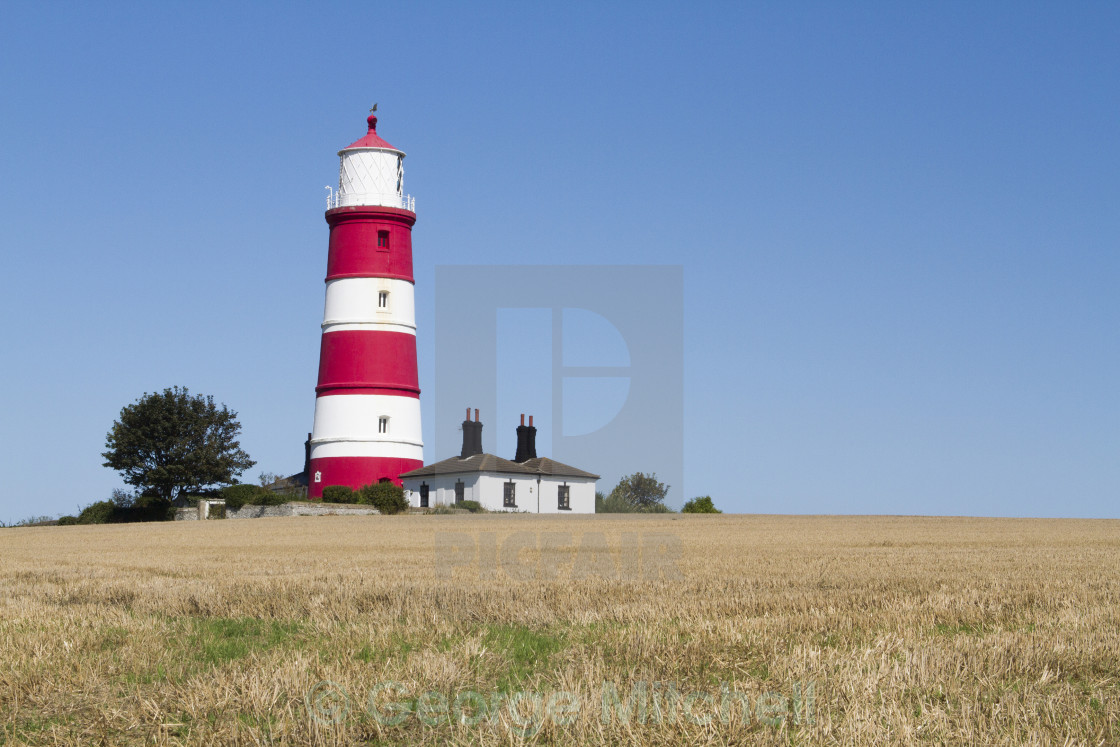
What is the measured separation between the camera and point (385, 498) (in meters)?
47.5

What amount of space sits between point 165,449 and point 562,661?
51.1m

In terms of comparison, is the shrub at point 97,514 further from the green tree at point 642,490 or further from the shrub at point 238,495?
the green tree at point 642,490

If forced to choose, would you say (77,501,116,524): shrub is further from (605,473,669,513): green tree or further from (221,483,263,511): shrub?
(605,473,669,513): green tree

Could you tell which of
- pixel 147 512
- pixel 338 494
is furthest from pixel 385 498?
pixel 147 512

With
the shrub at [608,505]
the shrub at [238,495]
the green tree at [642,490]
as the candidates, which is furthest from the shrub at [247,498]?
the green tree at [642,490]

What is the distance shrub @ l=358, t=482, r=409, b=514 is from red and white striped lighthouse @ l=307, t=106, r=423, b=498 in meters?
2.00

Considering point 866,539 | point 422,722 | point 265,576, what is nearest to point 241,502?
point 866,539

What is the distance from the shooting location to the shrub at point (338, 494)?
48.4 metres

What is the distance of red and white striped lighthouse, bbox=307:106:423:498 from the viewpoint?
49.5m

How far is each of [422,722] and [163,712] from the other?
1163mm

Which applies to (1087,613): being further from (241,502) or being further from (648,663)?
(241,502)

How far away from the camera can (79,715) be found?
15.8 ft

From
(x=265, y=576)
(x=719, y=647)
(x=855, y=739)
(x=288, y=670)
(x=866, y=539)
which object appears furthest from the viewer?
(x=866, y=539)

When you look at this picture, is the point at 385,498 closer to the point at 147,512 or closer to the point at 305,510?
the point at 305,510
